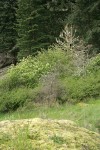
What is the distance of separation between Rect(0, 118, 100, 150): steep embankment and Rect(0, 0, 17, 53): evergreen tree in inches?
1642

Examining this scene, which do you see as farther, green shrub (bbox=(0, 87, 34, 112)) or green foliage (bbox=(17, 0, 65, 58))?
green foliage (bbox=(17, 0, 65, 58))

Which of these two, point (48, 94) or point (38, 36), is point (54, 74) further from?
point (38, 36)

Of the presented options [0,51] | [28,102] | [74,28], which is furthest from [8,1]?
[28,102]

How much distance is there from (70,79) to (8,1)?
88.7 ft

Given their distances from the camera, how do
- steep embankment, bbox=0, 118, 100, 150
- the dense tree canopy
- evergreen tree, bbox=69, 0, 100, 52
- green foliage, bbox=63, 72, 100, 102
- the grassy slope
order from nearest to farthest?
steep embankment, bbox=0, 118, 100, 150 < the grassy slope < green foliage, bbox=63, 72, 100, 102 < evergreen tree, bbox=69, 0, 100, 52 < the dense tree canopy

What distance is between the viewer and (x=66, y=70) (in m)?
26.7

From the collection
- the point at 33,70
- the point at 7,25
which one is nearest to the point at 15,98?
the point at 33,70

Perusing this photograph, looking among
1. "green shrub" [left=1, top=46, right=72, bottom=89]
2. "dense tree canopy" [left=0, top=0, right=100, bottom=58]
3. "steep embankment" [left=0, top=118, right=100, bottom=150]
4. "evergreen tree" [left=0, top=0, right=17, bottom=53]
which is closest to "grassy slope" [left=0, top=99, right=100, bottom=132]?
"green shrub" [left=1, top=46, right=72, bottom=89]

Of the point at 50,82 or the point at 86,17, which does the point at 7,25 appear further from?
the point at 50,82

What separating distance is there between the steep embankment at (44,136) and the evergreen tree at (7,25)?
41.7 meters

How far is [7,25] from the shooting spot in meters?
49.1

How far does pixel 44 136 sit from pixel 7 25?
44302mm

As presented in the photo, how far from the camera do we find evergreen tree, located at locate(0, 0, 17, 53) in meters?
47.9

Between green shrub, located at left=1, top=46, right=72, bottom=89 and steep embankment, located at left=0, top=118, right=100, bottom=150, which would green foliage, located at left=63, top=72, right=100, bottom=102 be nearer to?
green shrub, located at left=1, top=46, right=72, bottom=89
